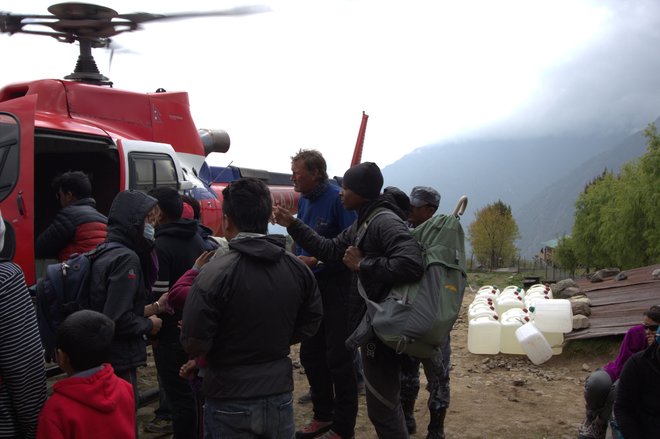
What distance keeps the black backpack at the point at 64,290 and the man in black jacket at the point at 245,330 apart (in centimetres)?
75

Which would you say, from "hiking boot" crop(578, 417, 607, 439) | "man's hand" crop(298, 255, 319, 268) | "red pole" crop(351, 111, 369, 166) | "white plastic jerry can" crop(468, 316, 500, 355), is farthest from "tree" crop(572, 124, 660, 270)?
"man's hand" crop(298, 255, 319, 268)

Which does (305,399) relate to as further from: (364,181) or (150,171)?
(150,171)

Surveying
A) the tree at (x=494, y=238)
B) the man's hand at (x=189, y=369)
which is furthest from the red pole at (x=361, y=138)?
the tree at (x=494, y=238)

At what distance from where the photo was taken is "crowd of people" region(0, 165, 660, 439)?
7.06 feet

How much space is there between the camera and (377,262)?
124 inches

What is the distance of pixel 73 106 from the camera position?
6004mm

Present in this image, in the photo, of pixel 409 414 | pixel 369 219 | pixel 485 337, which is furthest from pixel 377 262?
pixel 485 337

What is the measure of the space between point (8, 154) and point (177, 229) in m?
1.66

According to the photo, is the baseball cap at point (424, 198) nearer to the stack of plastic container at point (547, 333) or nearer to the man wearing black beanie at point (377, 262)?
the man wearing black beanie at point (377, 262)

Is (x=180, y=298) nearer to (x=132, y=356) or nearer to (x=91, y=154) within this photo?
(x=132, y=356)

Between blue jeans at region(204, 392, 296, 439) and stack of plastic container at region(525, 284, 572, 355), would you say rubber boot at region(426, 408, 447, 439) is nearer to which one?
blue jeans at region(204, 392, 296, 439)

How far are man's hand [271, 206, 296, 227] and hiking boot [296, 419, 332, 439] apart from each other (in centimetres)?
172

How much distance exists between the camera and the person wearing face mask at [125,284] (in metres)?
2.80

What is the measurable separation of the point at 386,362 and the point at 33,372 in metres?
1.83
